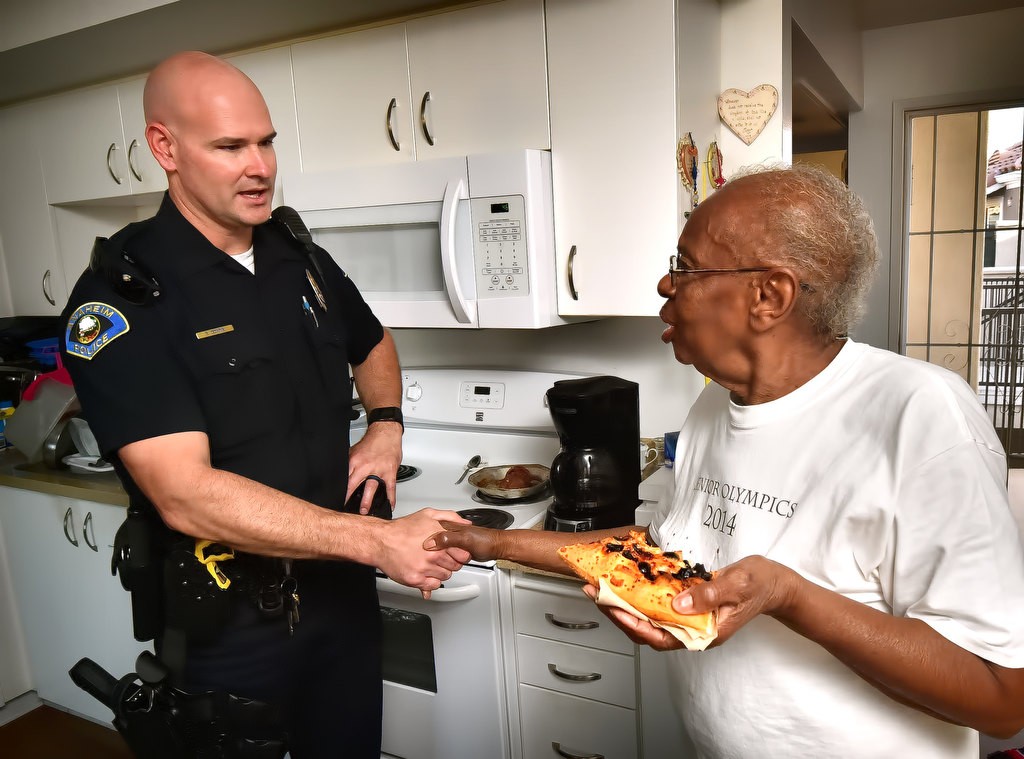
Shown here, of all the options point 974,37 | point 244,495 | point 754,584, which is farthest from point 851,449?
point 974,37

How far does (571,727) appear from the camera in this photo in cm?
195

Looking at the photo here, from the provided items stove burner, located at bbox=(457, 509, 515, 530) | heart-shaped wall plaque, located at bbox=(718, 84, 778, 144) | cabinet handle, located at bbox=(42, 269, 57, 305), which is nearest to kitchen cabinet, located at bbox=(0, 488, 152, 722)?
cabinet handle, located at bbox=(42, 269, 57, 305)

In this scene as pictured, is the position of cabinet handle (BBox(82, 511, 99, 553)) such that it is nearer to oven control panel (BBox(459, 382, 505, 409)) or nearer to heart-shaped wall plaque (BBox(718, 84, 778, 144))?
oven control panel (BBox(459, 382, 505, 409))

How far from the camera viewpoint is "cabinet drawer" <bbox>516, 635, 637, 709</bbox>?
185 centimetres

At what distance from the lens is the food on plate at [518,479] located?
2.21 metres

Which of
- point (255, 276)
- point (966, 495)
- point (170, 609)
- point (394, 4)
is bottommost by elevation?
point (170, 609)

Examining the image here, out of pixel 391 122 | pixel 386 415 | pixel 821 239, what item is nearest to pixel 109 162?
pixel 391 122

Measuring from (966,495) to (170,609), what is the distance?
140 centimetres

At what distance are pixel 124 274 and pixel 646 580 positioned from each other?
1.04 metres

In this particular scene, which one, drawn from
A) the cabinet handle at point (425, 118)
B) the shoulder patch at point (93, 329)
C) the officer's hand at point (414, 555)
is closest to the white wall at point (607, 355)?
the cabinet handle at point (425, 118)

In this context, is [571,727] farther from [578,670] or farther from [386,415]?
[386,415]

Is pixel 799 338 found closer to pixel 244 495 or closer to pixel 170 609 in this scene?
pixel 244 495

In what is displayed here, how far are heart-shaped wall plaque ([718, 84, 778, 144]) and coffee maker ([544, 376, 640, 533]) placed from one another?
2.66 ft

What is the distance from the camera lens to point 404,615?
82.4 inches
